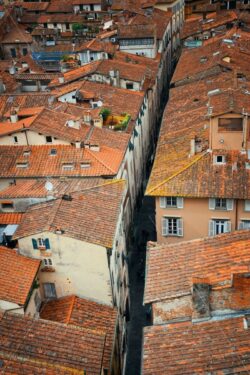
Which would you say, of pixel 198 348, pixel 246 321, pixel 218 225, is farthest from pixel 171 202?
pixel 198 348

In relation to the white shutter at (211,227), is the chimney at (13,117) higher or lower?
higher

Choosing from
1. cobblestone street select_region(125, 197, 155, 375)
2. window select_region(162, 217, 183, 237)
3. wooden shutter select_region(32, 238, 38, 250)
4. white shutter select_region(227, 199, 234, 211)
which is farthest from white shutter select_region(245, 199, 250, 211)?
wooden shutter select_region(32, 238, 38, 250)

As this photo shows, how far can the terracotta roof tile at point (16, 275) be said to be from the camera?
3597cm

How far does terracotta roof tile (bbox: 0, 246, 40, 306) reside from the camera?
118 ft

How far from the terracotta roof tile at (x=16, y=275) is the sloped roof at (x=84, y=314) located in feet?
12.6

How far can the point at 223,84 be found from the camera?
211 ft

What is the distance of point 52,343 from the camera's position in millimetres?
31734

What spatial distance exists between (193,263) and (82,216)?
11.4m

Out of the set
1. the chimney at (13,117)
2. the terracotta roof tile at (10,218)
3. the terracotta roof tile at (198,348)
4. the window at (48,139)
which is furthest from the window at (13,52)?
the terracotta roof tile at (198,348)

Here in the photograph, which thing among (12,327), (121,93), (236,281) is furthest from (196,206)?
(121,93)

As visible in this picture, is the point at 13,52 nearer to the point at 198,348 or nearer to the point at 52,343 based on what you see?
the point at 52,343

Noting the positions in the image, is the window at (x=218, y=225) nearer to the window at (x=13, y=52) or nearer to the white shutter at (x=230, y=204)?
the white shutter at (x=230, y=204)

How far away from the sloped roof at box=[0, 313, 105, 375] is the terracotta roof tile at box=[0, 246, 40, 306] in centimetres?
299

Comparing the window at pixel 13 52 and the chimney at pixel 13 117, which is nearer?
the chimney at pixel 13 117
